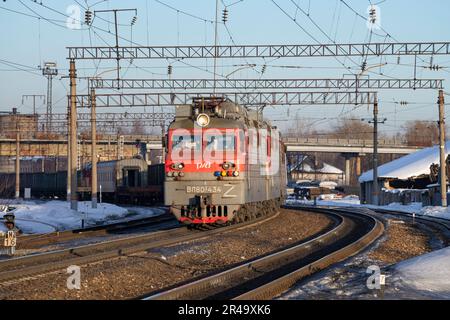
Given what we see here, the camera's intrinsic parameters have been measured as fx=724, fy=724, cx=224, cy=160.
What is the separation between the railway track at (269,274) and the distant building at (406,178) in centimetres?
3575

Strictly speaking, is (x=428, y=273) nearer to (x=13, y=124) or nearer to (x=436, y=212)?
(x=436, y=212)

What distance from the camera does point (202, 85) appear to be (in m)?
47.1

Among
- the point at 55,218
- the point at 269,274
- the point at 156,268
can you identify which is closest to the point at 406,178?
the point at 55,218

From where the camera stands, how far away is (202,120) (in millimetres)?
21531

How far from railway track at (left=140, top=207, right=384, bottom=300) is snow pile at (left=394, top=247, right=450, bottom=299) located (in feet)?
5.64

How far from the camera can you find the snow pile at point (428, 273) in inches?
408

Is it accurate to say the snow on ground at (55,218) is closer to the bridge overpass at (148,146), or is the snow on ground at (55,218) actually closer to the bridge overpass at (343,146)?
the bridge overpass at (148,146)

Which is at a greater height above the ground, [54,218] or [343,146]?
[343,146]

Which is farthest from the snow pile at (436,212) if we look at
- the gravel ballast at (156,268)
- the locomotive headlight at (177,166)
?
the locomotive headlight at (177,166)

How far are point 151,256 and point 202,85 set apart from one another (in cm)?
3246

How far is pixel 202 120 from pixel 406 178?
1652 inches

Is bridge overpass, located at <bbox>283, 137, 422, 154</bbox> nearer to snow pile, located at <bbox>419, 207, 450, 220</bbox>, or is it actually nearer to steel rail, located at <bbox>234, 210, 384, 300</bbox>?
snow pile, located at <bbox>419, 207, 450, 220</bbox>

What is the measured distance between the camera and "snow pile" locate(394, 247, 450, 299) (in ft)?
34.0
